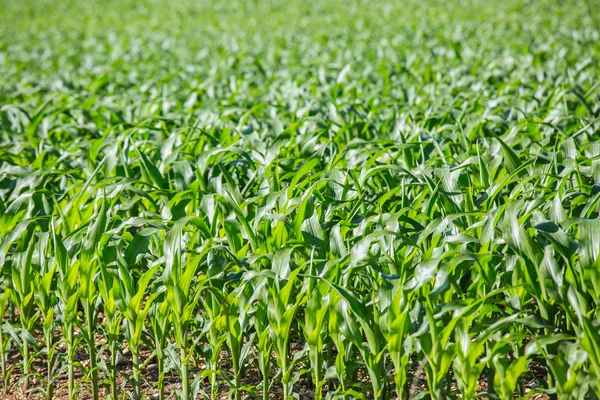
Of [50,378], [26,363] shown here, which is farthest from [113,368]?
[26,363]

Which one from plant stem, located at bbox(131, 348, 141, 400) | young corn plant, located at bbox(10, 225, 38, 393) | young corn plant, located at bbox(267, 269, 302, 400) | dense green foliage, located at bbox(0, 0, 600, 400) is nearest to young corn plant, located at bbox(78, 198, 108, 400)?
dense green foliage, located at bbox(0, 0, 600, 400)

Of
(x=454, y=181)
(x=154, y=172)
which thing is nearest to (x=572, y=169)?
(x=454, y=181)

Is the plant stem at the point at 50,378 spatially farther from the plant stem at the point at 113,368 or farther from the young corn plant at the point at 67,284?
the plant stem at the point at 113,368

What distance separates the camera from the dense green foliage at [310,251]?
2.16 m

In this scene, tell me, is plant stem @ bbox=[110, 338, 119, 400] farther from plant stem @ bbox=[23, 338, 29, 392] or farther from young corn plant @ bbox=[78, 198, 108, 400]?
plant stem @ bbox=[23, 338, 29, 392]

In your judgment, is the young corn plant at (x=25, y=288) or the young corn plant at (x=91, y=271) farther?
the young corn plant at (x=25, y=288)

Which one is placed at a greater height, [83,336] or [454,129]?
[454,129]

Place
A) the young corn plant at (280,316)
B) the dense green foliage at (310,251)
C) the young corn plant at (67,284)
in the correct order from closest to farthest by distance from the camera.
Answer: the dense green foliage at (310,251) → the young corn plant at (280,316) → the young corn plant at (67,284)

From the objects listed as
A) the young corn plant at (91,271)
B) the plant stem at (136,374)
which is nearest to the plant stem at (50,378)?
the young corn plant at (91,271)

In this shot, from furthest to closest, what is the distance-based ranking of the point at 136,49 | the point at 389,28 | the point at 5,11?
the point at 5,11, the point at 389,28, the point at 136,49

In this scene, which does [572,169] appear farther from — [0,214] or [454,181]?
[0,214]

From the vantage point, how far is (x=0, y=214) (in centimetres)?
305

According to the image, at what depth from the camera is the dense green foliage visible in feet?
7.09

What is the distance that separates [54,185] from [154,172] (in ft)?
2.48
